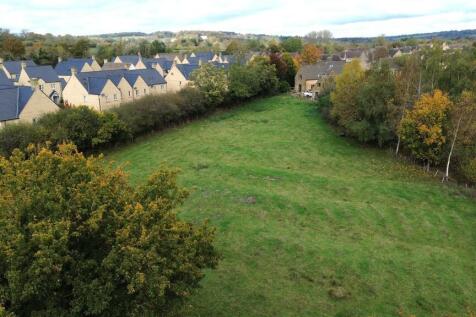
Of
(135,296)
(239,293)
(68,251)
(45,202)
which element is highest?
(45,202)

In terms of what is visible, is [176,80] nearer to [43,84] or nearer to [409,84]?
[43,84]

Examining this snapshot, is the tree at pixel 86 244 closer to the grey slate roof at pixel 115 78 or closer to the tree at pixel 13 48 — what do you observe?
the grey slate roof at pixel 115 78

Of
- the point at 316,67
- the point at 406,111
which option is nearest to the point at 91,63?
the point at 316,67

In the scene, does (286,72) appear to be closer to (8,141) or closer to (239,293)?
(8,141)

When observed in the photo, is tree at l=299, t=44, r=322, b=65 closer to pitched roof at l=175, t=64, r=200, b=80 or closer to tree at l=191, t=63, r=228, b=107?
pitched roof at l=175, t=64, r=200, b=80

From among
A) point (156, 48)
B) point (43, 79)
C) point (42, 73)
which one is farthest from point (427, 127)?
point (156, 48)

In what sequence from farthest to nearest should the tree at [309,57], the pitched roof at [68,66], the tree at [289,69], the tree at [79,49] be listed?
the tree at [79,49] < the tree at [309,57] < the tree at [289,69] < the pitched roof at [68,66]

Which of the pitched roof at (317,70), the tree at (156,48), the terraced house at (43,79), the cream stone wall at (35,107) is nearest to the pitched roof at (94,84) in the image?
the cream stone wall at (35,107)
